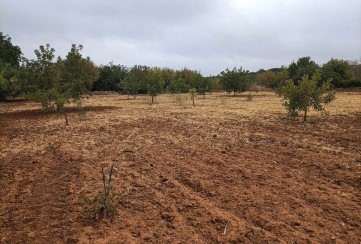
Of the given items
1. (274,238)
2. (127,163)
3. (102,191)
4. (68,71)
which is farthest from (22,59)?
(274,238)

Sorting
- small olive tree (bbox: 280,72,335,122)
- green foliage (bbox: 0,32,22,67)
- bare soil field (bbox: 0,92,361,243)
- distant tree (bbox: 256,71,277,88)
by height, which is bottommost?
bare soil field (bbox: 0,92,361,243)

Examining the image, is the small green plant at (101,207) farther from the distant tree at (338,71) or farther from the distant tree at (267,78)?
the distant tree at (267,78)

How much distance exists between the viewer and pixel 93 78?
17844 millimetres

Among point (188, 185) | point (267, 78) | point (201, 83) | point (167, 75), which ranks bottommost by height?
point (188, 185)

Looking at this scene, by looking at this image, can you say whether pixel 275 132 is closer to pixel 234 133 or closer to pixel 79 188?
pixel 234 133

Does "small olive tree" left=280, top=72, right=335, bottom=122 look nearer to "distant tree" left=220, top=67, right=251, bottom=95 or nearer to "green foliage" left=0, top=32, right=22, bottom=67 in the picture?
"distant tree" left=220, top=67, right=251, bottom=95

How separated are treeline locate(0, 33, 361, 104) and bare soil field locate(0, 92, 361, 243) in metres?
3.01

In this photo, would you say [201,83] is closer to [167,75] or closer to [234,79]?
[234,79]

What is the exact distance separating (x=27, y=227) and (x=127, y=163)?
296 cm

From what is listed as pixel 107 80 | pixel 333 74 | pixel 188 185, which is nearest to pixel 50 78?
pixel 188 185

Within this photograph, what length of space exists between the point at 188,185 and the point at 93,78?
43.7ft

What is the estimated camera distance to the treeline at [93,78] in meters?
13.3

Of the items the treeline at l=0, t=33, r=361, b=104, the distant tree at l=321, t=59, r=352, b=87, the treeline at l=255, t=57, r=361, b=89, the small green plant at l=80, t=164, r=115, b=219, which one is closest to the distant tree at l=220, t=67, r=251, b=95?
the treeline at l=0, t=33, r=361, b=104

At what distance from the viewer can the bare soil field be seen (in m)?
4.44
